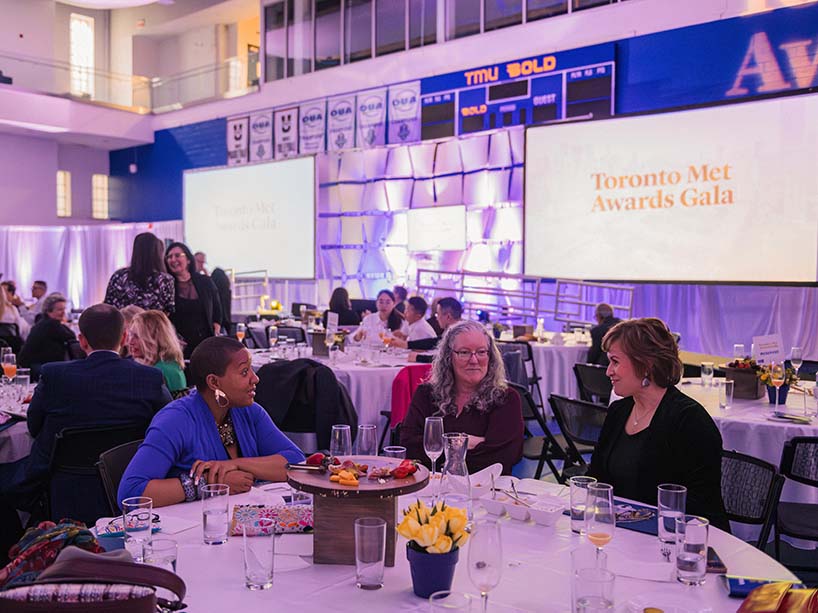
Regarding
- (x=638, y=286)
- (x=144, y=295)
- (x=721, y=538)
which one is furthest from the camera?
(x=638, y=286)

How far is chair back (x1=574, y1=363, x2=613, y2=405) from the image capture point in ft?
18.7

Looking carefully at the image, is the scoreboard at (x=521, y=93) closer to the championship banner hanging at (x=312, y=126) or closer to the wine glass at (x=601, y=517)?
the championship banner hanging at (x=312, y=126)

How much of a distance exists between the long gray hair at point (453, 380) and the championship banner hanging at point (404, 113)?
10684 mm

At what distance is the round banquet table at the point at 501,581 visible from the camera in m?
1.65

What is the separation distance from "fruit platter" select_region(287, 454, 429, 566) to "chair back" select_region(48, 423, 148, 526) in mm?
1747

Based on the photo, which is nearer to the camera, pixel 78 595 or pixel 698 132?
pixel 78 595

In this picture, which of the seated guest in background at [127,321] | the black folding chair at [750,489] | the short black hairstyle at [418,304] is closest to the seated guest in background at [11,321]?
the seated guest in background at [127,321]

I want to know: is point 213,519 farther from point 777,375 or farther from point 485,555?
point 777,375

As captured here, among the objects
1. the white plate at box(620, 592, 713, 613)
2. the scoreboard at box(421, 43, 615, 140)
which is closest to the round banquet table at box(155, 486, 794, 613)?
the white plate at box(620, 592, 713, 613)

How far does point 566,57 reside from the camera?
11.7 meters

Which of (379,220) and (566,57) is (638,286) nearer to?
(566,57)

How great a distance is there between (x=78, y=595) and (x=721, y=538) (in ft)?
5.50

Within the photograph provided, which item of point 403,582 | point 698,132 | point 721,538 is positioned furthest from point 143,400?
point 698,132

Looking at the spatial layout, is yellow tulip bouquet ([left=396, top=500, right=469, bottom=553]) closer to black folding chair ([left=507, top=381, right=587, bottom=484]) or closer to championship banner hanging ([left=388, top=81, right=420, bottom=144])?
black folding chair ([left=507, top=381, right=587, bottom=484])
